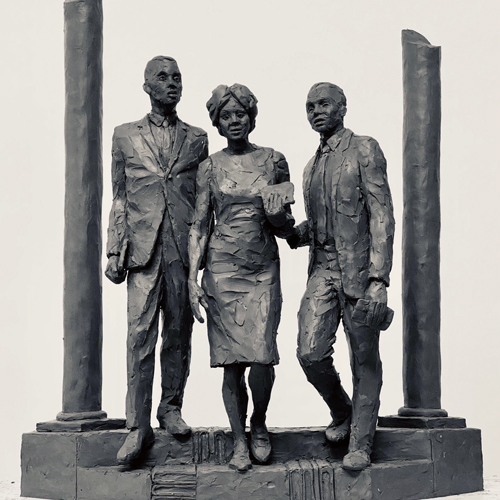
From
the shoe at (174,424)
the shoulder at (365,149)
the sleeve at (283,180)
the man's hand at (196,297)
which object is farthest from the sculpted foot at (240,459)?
the shoulder at (365,149)

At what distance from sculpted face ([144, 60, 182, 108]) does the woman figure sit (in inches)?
13.2

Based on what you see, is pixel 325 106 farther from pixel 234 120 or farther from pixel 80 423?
pixel 80 423

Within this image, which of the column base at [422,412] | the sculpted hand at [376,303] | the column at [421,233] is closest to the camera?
the sculpted hand at [376,303]

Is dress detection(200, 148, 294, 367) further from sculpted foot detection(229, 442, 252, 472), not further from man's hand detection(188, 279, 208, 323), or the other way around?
sculpted foot detection(229, 442, 252, 472)

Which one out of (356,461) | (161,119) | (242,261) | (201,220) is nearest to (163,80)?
(161,119)

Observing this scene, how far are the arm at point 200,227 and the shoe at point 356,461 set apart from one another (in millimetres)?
1235

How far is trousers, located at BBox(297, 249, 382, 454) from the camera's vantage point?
6.66 meters

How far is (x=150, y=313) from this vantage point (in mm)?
6898

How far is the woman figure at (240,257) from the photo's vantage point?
6.66m

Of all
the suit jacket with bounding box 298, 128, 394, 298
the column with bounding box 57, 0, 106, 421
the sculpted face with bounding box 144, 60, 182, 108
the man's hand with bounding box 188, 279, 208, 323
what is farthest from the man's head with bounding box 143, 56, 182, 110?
the man's hand with bounding box 188, 279, 208, 323

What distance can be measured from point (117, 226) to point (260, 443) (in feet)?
5.27

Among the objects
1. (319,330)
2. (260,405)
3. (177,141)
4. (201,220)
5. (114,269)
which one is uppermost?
(177,141)

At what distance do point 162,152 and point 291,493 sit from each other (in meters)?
2.24

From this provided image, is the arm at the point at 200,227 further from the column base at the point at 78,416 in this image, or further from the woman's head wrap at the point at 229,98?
the column base at the point at 78,416
